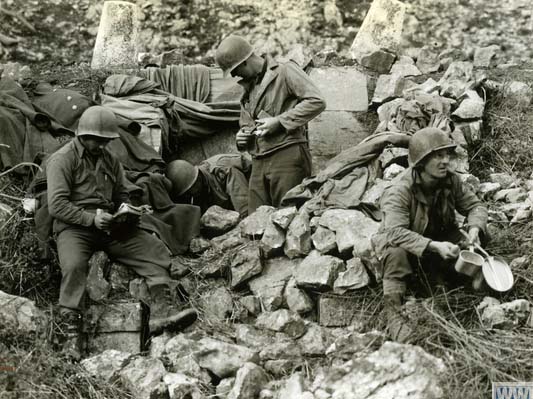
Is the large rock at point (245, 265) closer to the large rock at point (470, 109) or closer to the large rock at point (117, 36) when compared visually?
the large rock at point (470, 109)

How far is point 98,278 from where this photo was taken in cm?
A: 878

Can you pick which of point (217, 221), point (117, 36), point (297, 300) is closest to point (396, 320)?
point (297, 300)

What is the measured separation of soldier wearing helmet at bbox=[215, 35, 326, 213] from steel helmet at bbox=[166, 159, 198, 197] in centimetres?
59

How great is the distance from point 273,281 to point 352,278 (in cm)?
74

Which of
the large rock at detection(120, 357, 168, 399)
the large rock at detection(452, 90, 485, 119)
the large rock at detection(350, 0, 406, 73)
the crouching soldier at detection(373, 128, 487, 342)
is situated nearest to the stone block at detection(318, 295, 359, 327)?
the crouching soldier at detection(373, 128, 487, 342)

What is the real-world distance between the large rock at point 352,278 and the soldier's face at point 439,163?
92 centimetres

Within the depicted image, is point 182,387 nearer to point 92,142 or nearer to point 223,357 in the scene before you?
Answer: point 223,357

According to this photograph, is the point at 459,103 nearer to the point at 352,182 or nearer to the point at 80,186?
the point at 352,182

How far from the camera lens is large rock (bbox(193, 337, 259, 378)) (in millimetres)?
7887

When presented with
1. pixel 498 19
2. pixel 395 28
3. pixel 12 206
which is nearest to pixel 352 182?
pixel 12 206

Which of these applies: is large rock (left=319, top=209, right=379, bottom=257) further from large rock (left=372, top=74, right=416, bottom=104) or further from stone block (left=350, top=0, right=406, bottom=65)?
stone block (left=350, top=0, right=406, bottom=65)

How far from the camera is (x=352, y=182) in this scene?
955 centimetres

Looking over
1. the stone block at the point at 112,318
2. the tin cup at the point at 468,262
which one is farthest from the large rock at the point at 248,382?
the tin cup at the point at 468,262

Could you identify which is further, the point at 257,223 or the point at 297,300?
the point at 257,223
